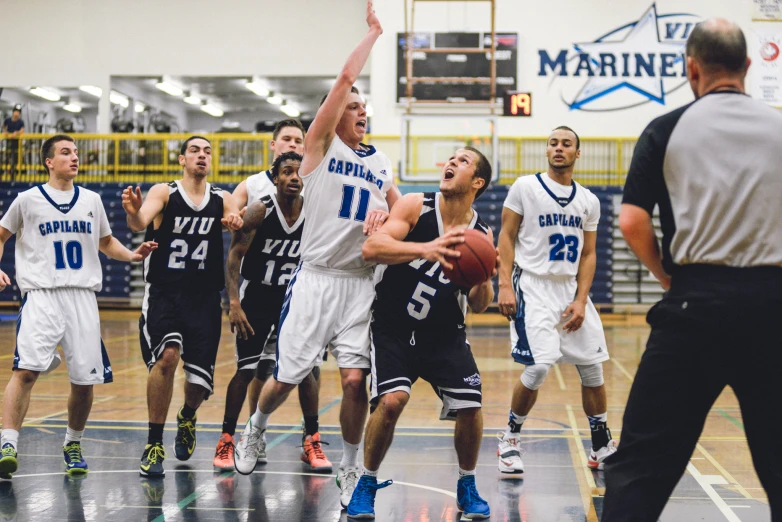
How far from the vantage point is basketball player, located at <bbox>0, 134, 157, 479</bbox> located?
568cm

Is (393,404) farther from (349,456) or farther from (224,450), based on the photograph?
(224,450)

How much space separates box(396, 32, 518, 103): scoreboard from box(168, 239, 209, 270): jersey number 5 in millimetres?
13965

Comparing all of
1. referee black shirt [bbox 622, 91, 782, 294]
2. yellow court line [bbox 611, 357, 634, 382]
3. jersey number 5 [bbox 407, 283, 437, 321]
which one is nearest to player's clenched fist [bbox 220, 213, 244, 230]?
jersey number 5 [bbox 407, 283, 437, 321]

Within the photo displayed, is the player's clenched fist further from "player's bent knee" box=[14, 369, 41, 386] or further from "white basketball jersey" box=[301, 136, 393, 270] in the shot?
"player's bent knee" box=[14, 369, 41, 386]

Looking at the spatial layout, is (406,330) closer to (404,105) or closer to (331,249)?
(331,249)

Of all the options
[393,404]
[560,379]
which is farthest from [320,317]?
[560,379]

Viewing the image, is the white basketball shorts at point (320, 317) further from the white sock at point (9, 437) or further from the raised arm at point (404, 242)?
the white sock at point (9, 437)

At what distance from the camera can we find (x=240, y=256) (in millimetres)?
5969

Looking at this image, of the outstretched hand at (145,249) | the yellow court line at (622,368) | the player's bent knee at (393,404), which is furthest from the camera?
the yellow court line at (622,368)

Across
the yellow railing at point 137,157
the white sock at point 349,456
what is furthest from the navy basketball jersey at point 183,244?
the yellow railing at point 137,157

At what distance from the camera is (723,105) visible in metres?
3.02

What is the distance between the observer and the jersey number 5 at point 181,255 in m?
5.99

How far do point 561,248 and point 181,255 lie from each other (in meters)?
2.44

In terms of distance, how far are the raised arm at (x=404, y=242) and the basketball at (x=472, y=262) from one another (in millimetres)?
146
